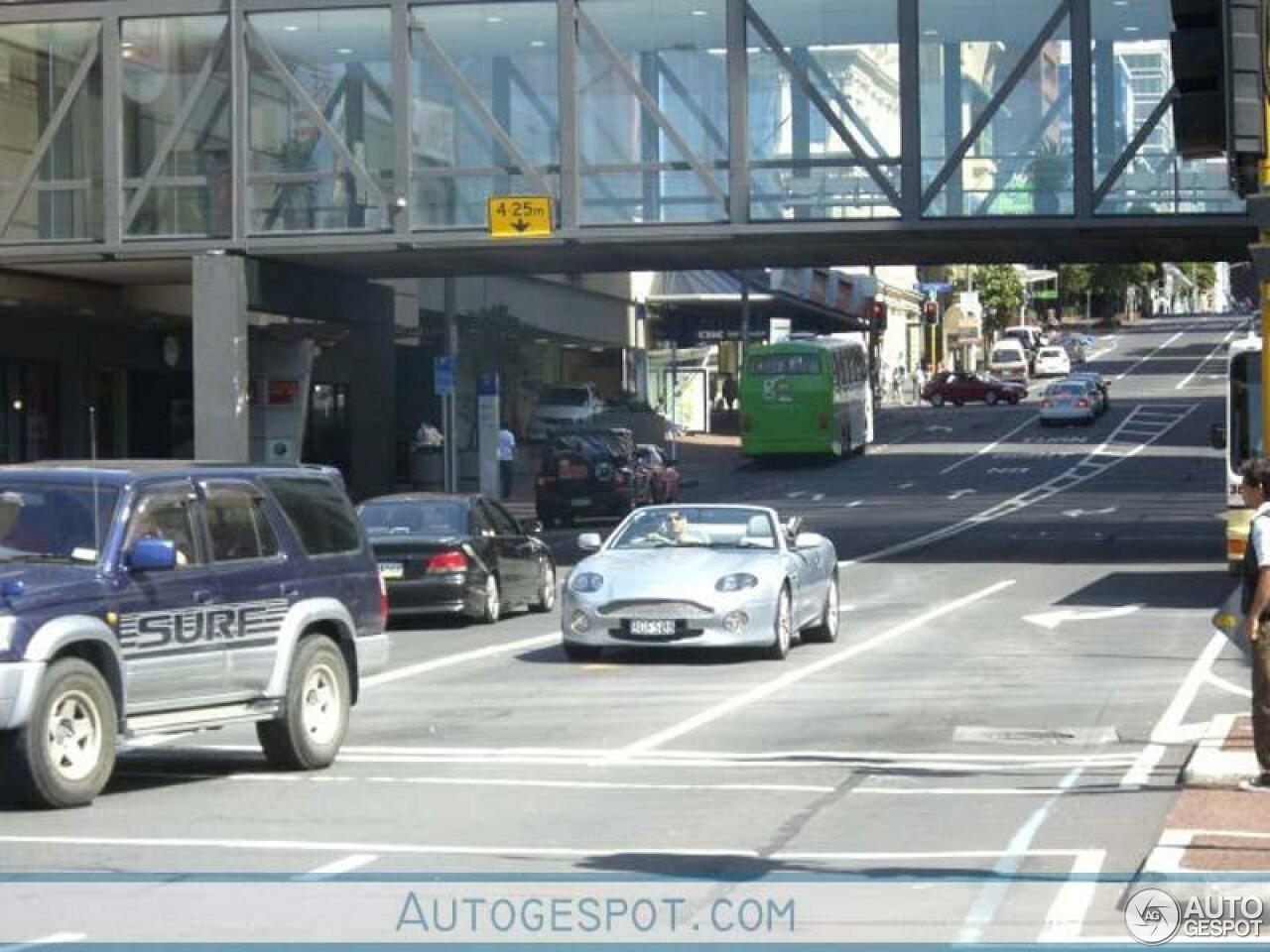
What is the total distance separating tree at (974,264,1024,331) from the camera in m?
139

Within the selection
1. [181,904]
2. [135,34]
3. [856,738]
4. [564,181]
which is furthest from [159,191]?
[181,904]

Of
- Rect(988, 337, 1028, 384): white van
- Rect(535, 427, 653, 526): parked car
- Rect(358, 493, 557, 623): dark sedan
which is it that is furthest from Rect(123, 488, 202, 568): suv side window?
Rect(988, 337, 1028, 384): white van

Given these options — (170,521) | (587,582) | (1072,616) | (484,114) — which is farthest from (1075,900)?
(484,114)

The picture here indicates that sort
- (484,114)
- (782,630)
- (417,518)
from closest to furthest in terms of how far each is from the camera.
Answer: (782,630) < (417,518) < (484,114)

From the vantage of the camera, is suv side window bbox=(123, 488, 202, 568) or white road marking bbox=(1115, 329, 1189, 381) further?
white road marking bbox=(1115, 329, 1189, 381)

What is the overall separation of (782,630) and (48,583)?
986 centimetres

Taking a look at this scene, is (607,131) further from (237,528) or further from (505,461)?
(237,528)

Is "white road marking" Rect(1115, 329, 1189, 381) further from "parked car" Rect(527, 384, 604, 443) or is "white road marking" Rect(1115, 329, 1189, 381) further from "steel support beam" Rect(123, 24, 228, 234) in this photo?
"steel support beam" Rect(123, 24, 228, 234)

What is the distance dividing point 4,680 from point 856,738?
6.14 m

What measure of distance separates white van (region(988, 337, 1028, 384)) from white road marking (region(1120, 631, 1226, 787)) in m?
82.8

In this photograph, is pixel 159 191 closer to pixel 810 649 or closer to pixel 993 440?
pixel 810 649

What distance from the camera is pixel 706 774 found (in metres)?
14.0

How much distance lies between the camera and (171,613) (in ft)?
42.9
